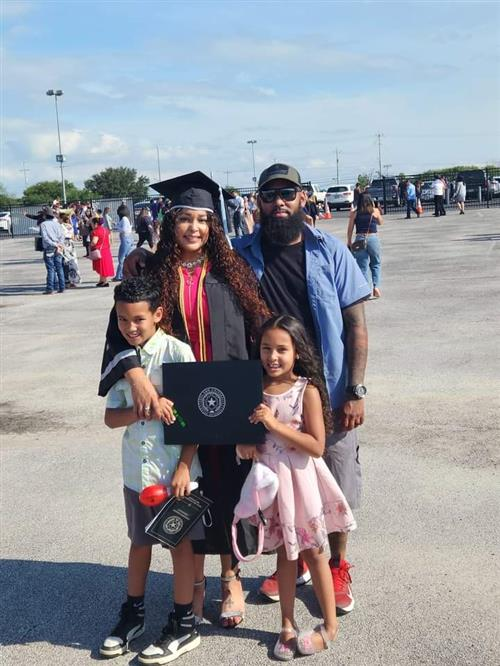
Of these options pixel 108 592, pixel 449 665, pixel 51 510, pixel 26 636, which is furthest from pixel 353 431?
pixel 51 510

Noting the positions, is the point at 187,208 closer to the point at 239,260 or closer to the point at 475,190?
the point at 239,260

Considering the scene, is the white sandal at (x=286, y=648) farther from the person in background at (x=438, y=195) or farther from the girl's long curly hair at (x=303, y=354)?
the person in background at (x=438, y=195)

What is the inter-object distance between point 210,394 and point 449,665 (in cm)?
145

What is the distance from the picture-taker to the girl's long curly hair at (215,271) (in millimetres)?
3629

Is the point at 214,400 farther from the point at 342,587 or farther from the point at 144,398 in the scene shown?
the point at 342,587

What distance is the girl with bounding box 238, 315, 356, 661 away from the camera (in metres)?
3.45

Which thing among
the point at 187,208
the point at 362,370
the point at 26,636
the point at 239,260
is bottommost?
the point at 26,636

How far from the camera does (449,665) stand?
131 inches

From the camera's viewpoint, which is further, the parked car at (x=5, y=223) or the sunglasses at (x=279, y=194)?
the parked car at (x=5, y=223)

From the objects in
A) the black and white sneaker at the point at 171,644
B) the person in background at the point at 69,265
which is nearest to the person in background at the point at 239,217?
the person in background at the point at 69,265

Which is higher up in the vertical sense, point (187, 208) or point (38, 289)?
point (187, 208)

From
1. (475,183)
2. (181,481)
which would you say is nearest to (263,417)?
(181,481)

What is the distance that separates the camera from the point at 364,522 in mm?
4824

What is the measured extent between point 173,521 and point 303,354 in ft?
2.89
